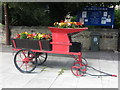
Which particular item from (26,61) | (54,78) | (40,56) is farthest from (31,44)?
(40,56)

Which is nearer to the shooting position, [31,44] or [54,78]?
[54,78]

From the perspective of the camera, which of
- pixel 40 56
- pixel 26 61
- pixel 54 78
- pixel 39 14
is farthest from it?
pixel 39 14

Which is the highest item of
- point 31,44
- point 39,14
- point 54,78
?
point 39,14

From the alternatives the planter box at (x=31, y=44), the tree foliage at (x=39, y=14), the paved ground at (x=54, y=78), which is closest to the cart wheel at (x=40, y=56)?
the paved ground at (x=54, y=78)

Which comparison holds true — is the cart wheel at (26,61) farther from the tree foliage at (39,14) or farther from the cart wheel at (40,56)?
the tree foliage at (39,14)

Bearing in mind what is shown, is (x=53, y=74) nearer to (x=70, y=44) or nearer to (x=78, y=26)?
(x=70, y=44)

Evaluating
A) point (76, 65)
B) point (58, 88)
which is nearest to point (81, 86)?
point (58, 88)

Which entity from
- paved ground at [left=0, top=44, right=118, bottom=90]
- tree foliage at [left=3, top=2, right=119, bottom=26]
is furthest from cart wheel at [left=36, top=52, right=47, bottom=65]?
tree foliage at [left=3, top=2, right=119, bottom=26]

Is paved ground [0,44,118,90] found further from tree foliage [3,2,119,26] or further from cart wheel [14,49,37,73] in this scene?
tree foliage [3,2,119,26]

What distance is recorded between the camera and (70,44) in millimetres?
A: 5066

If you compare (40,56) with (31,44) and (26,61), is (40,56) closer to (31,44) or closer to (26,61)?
(26,61)

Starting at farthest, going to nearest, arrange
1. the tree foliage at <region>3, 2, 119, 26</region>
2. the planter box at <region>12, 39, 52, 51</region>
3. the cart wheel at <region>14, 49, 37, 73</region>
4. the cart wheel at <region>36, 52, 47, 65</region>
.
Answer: the tree foliage at <region>3, 2, 119, 26</region> → the cart wheel at <region>36, 52, 47, 65</region> → the cart wheel at <region>14, 49, 37, 73</region> → the planter box at <region>12, 39, 52, 51</region>

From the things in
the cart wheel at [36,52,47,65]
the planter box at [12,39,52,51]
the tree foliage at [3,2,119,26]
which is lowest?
the cart wheel at [36,52,47,65]

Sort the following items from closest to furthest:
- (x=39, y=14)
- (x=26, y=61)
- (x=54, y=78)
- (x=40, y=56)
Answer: (x=54, y=78)
(x=26, y=61)
(x=40, y=56)
(x=39, y=14)
